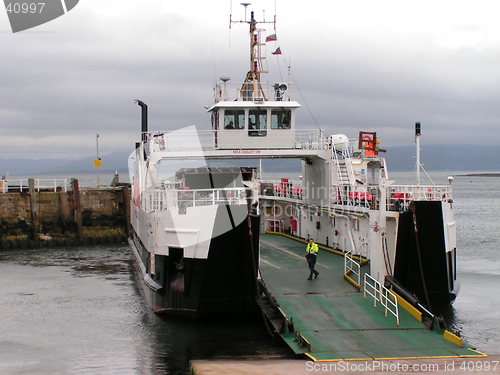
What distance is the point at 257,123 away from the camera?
20.1 m

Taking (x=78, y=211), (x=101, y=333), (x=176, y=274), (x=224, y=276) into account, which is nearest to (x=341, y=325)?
(x=224, y=276)

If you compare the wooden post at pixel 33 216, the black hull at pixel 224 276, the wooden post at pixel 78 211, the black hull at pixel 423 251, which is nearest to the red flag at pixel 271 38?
the black hull at pixel 224 276

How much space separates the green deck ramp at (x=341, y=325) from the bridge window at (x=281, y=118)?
609cm

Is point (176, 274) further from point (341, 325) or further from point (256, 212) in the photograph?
point (341, 325)

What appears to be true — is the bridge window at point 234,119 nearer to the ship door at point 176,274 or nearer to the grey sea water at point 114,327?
the ship door at point 176,274

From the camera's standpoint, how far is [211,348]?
536 inches

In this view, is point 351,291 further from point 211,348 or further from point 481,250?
point 481,250

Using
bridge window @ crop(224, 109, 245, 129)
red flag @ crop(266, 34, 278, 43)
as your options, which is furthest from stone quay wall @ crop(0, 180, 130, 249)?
red flag @ crop(266, 34, 278, 43)

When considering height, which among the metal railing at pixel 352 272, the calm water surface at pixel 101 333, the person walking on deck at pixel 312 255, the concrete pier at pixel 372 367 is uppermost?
the person walking on deck at pixel 312 255

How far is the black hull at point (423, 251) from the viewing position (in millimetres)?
14359

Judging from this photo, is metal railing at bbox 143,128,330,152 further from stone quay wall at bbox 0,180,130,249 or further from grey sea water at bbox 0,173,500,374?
stone quay wall at bbox 0,180,130,249

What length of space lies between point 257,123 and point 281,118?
3.14 feet

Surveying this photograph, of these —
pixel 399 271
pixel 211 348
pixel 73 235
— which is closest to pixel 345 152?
pixel 399 271

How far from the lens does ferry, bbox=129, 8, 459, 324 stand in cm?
1390
